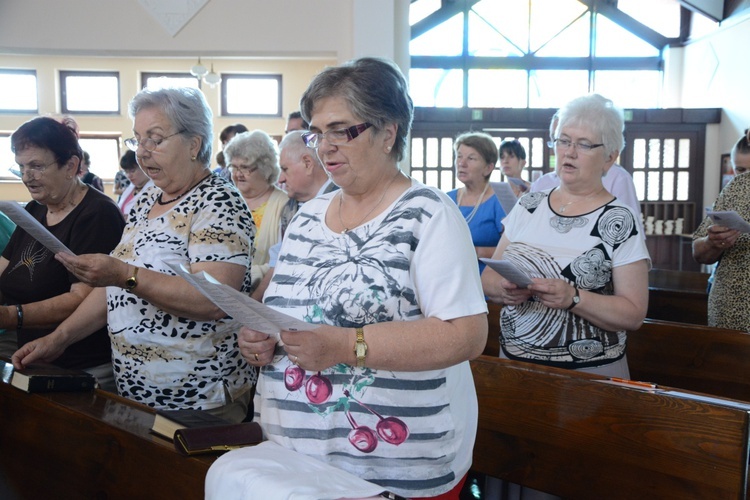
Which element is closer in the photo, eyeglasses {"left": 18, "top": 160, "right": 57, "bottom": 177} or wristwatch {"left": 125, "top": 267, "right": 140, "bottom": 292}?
wristwatch {"left": 125, "top": 267, "right": 140, "bottom": 292}

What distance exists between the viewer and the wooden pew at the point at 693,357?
2746 mm

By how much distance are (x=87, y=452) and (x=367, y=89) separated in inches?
51.6

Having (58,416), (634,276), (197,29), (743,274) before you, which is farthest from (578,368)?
(197,29)

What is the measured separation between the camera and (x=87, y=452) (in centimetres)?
201

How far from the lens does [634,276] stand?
89.7 inches

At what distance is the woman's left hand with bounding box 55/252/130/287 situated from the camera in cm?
189

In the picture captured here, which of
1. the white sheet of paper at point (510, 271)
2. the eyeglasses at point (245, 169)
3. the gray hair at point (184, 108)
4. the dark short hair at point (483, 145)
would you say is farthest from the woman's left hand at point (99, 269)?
the dark short hair at point (483, 145)

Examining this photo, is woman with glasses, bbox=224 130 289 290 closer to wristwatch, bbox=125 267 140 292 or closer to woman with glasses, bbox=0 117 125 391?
woman with glasses, bbox=0 117 125 391

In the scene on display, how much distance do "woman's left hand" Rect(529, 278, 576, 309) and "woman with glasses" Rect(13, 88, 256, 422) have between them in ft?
3.03

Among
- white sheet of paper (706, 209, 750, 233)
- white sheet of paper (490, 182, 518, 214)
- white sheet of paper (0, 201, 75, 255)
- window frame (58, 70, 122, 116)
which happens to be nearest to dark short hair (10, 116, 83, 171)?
white sheet of paper (0, 201, 75, 255)

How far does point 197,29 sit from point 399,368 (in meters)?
5.64

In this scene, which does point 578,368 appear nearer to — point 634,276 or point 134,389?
point 634,276

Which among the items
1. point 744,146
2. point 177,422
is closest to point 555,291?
point 177,422

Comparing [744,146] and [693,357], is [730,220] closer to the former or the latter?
[693,357]
